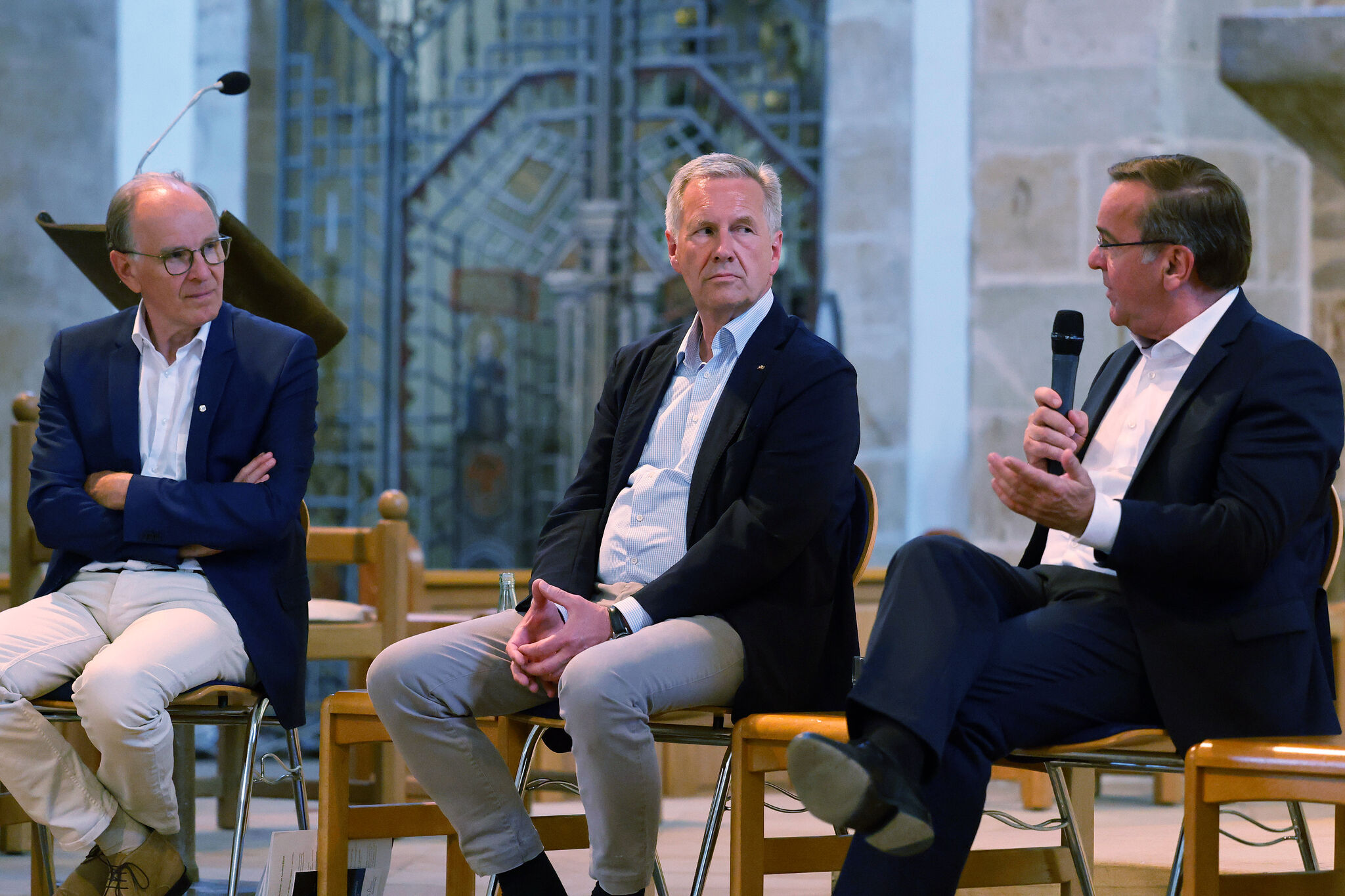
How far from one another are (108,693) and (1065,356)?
1.53 m

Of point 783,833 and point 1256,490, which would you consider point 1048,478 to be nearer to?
point 1256,490

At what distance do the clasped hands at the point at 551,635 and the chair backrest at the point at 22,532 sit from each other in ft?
4.62

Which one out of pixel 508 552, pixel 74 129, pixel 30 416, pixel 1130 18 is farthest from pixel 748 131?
pixel 30 416

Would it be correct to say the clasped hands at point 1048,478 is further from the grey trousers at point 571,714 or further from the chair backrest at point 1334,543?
the grey trousers at point 571,714

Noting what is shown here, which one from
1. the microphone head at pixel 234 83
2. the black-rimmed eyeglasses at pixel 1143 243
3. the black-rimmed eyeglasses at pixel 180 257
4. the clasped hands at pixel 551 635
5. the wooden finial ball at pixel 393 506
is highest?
the microphone head at pixel 234 83

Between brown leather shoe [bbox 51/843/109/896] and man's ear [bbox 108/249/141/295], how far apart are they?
994mm

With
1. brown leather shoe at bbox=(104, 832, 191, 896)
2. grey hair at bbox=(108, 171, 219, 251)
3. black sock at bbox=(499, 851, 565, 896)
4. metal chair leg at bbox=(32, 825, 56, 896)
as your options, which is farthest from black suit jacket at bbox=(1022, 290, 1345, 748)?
metal chair leg at bbox=(32, 825, 56, 896)

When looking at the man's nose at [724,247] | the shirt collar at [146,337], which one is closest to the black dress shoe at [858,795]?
the man's nose at [724,247]

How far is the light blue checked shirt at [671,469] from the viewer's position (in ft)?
7.84

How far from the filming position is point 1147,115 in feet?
14.7

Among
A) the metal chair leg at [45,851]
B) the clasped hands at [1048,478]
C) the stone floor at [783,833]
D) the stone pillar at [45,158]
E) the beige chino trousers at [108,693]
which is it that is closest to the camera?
the clasped hands at [1048,478]

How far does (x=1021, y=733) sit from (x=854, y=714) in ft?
0.77

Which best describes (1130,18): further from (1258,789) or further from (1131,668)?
(1258,789)

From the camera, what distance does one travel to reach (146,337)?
2688 mm
